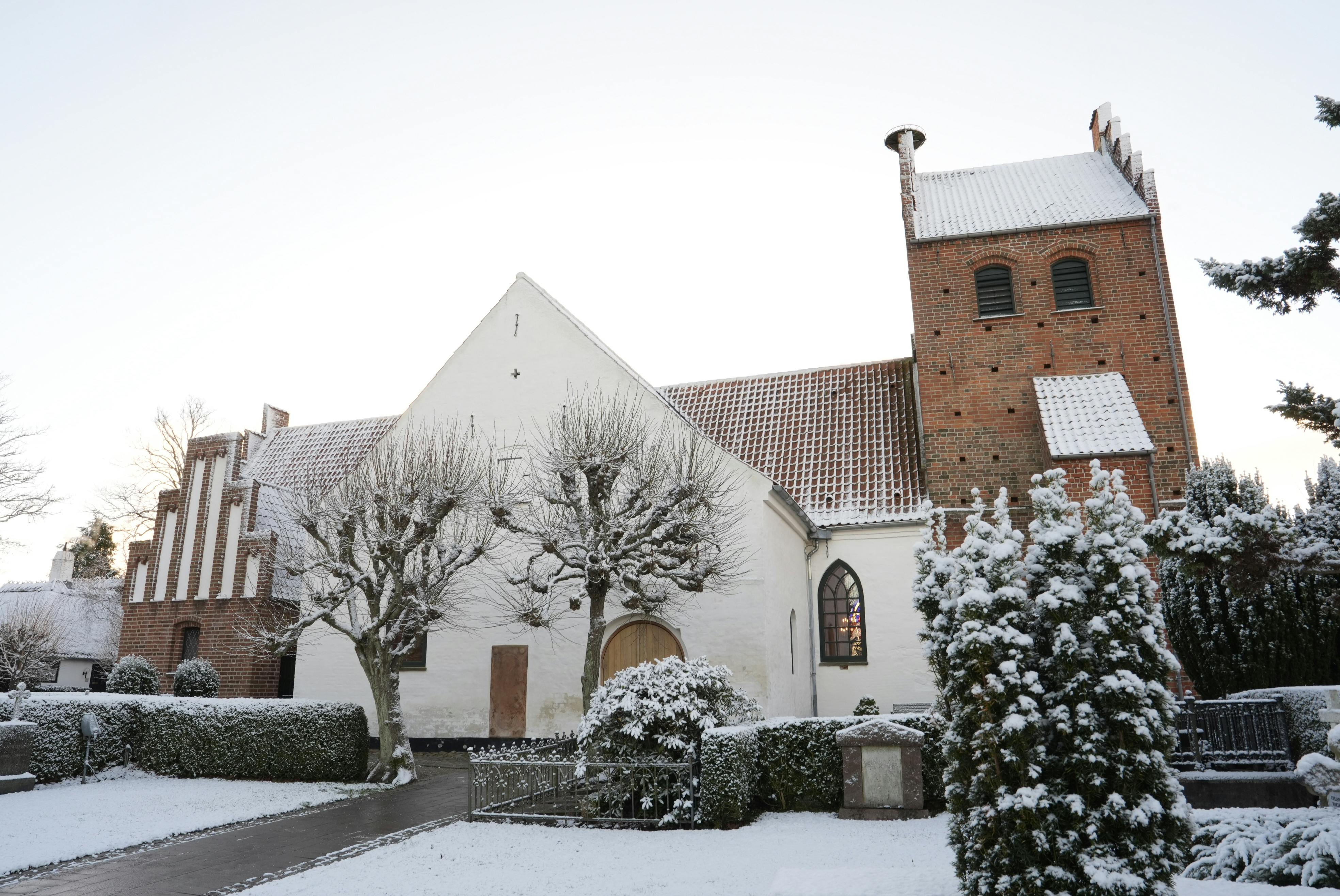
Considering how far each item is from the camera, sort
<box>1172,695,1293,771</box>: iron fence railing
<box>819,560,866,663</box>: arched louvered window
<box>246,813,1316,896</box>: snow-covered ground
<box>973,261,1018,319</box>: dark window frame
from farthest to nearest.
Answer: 1. <box>973,261,1018,319</box>: dark window frame
2. <box>819,560,866,663</box>: arched louvered window
3. <box>1172,695,1293,771</box>: iron fence railing
4. <box>246,813,1316,896</box>: snow-covered ground

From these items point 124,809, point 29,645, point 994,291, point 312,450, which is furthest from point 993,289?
point 29,645

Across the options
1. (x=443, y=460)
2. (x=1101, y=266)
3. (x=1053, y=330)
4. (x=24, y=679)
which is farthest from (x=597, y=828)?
(x=24, y=679)

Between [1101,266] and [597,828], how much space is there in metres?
15.7

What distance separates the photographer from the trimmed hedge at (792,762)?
10148 mm

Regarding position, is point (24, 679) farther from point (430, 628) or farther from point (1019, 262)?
point (1019, 262)

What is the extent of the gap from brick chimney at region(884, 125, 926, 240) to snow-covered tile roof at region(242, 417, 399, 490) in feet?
48.8

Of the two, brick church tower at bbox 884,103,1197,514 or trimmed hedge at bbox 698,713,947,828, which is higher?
brick church tower at bbox 884,103,1197,514

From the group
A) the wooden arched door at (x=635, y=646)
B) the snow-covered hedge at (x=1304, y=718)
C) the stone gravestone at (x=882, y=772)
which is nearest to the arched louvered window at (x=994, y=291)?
the wooden arched door at (x=635, y=646)

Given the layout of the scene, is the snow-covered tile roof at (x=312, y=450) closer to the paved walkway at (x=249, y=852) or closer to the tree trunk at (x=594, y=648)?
the tree trunk at (x=594, y=648)

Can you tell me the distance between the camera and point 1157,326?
17891 millimetres

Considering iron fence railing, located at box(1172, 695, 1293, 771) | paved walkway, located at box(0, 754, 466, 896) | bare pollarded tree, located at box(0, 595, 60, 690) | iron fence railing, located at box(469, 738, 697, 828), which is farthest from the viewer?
bare pollarded tree, located at box(0, 595, 60, 690)

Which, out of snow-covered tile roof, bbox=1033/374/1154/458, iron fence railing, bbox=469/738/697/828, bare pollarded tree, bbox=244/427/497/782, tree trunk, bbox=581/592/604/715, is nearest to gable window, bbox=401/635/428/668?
bare pollarded tree, bbox=244/427/497/782

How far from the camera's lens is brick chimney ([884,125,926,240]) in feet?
65.0

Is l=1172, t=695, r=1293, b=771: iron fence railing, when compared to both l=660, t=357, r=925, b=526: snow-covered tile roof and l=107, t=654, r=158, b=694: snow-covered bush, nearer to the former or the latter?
l=660, t=357, r=925, b=526: snow-covered tile roof
